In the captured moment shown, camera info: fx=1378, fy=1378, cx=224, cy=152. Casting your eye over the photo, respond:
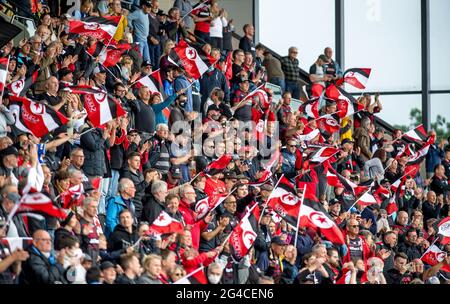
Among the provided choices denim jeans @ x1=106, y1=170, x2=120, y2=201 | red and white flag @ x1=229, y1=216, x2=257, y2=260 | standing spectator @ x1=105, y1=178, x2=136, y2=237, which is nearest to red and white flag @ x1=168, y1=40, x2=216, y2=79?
denim jeans @ x1=106, y1=170, x2=120, y2=201

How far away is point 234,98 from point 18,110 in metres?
7.24

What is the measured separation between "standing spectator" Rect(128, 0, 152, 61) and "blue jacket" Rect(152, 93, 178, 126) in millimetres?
2732

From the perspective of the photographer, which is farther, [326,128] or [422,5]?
[422,5]

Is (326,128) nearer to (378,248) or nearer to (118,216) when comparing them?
(378,248)

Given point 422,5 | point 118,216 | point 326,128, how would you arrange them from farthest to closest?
point 422,5 < point 326,128 < point 118,216

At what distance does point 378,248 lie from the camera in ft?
70.7

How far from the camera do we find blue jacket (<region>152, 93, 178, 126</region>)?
21.3m

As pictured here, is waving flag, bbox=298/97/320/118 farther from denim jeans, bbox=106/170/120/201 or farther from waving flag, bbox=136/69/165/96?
denim jeans, bbox=106/170/120/201

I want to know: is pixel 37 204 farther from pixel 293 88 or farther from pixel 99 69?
pixel 293 88

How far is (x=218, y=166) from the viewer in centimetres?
2073

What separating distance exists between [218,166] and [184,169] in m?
0.52

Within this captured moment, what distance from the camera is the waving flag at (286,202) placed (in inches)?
717

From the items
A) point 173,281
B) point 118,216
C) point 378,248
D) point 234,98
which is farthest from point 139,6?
point 173,281

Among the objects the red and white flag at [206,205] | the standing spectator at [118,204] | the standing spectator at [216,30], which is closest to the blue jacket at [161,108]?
the red and white flag at [206,205]
